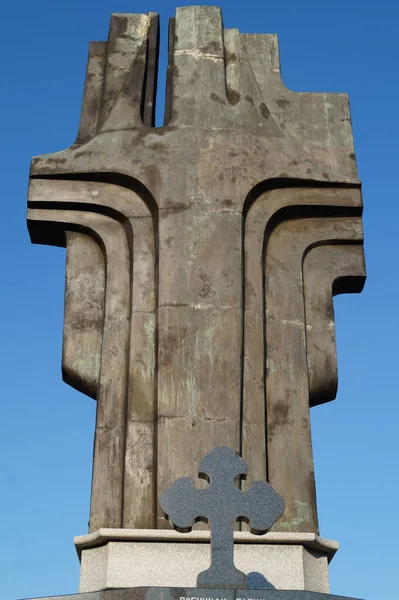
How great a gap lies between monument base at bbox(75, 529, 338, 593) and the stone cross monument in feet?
1.58

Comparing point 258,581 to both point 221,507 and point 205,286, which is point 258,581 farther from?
point 205,286

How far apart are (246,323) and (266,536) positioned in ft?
7.59

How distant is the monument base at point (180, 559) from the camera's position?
8969 millimetres

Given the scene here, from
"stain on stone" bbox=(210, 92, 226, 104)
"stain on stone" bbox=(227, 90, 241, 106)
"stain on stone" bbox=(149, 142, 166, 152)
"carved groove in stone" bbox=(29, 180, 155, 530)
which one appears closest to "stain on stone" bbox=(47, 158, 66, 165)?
"carved groove in stone" bbox=(29, 180, 155, 530)

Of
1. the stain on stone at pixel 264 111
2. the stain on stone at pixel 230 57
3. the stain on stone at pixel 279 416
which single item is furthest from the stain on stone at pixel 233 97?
the stain on stone at pixel 279 416

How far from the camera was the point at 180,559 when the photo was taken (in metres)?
9.04

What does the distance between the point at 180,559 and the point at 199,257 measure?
3.17m

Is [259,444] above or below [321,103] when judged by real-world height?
below

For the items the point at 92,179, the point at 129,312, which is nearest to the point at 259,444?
the point at 129,312

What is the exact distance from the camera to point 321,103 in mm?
12203

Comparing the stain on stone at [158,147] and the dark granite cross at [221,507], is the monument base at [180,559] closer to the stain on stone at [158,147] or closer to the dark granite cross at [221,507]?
the dark granite cross at [221,507]

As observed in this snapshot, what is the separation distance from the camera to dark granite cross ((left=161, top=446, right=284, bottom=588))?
305 inches

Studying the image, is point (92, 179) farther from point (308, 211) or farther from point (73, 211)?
point (308, 211)

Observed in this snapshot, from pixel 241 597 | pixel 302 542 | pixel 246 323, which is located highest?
pixel 246 323
